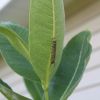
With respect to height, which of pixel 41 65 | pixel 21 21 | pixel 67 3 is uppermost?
pixel 41 65

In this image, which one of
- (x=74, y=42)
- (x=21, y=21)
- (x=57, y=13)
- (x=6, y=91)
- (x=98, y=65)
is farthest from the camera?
(x=21, y=21)

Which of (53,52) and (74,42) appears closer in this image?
(53,52)

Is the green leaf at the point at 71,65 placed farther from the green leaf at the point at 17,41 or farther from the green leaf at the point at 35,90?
the green leaf at the point at 17,41

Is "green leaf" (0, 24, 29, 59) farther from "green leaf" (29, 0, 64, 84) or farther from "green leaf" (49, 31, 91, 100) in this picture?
"green leaf" (49, 31, 91, 100)

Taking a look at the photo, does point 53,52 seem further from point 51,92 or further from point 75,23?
point 75,23

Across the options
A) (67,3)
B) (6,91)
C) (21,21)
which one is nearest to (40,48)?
(6,91)

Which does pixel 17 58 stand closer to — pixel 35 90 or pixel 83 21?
Result: pixel 35 90

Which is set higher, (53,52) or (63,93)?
(53,52)
